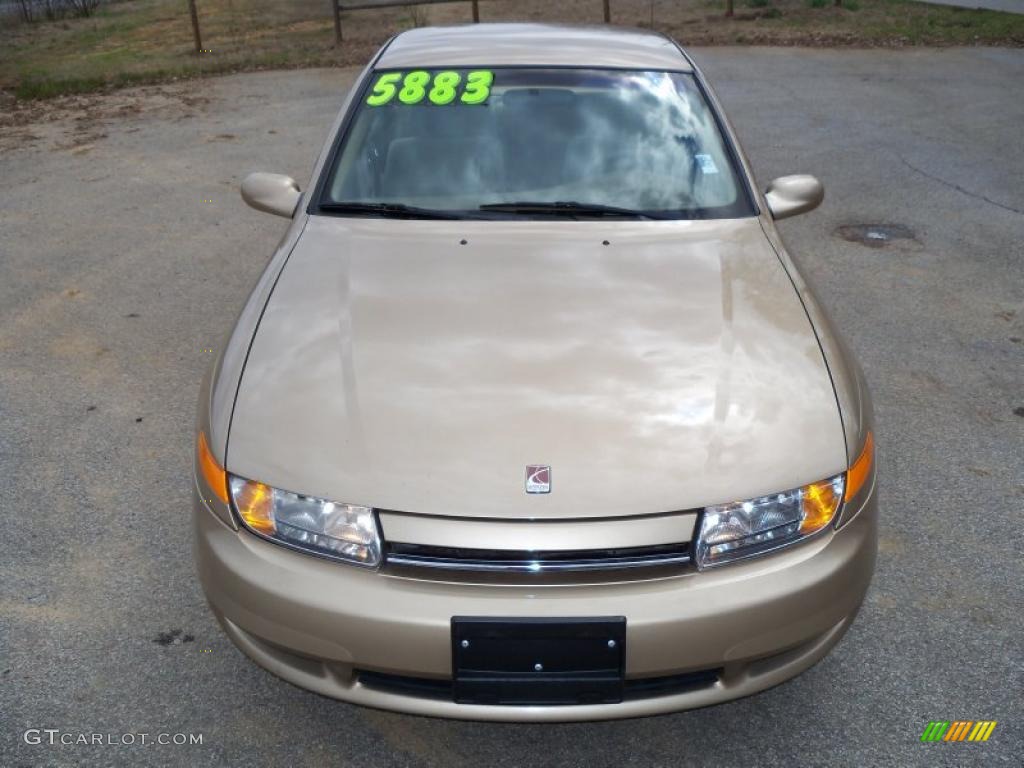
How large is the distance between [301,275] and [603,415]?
1186mm

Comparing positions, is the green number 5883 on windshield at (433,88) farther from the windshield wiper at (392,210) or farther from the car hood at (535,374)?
the car hood at (535,374)

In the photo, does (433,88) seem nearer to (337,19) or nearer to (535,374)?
(535,374)

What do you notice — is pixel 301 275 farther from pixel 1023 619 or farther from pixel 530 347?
pixel 1023 619

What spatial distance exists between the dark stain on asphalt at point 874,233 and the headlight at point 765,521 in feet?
13.7

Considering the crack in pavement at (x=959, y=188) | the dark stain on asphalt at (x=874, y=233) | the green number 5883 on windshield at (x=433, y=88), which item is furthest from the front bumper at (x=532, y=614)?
the crack in pavement at (x=959, y=188)

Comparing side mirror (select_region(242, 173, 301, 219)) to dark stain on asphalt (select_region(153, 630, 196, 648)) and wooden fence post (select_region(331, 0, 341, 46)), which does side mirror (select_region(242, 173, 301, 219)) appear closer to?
dark stain on asphalt (select_region(153, 630, 196, 648))

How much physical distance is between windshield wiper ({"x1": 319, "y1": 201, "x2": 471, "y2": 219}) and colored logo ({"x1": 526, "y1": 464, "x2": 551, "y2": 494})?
4.43 feet

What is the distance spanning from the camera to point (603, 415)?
2473 mm

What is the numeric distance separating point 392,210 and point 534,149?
1.80ft

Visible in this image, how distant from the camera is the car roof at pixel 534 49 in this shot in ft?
12.8

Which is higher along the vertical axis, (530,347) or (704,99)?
(704,99)

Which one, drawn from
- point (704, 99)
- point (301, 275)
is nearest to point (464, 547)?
point (301, 275)

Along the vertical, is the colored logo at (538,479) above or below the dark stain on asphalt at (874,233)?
above

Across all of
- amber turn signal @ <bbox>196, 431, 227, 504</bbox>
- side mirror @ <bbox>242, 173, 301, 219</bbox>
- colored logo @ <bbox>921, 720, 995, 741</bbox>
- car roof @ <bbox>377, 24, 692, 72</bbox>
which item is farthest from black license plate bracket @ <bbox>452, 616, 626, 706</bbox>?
car roof @ <bbox>377, 24, 692, 72</bbox>
